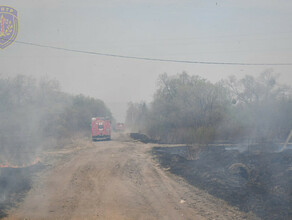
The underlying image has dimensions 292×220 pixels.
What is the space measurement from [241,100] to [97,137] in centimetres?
2112

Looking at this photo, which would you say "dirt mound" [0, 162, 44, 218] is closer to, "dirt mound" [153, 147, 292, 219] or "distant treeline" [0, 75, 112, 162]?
"distant treeline" [0, 75, 112, 162]

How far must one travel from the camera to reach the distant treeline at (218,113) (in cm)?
1938

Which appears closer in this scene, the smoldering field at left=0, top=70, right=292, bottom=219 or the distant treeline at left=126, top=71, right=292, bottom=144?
the smoldering field at left=0, top=70, right=292, bottom=219

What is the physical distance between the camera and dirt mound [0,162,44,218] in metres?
9.04

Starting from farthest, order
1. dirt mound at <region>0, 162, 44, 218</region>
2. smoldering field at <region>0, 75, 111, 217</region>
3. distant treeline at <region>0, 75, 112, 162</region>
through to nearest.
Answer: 1. distant treeline at <region>0, 75, 112, 162</region>
2. smoldering field at <region>0, 75, 111, 217</region>
3. dirt mound at <region>0, 162, 44, 218</region>

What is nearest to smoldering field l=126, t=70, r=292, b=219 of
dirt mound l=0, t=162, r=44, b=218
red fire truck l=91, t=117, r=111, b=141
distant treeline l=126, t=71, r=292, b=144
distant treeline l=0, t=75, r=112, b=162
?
distant treeline l=126, t=71, r=292, b=144

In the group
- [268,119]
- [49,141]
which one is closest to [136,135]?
[49,141]

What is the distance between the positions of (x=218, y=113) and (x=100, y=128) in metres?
17.5

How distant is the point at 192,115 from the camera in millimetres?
19406

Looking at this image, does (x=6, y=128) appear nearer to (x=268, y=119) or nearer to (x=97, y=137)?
(x=97, y=137)

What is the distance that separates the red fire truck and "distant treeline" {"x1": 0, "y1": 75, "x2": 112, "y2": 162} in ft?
9.00

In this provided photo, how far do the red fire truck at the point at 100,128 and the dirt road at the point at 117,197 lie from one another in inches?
760

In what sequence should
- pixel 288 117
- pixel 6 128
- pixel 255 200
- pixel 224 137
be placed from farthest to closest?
pixel 288 117 → pixel 224 137 → pixel 6 128 → pixel 255 200

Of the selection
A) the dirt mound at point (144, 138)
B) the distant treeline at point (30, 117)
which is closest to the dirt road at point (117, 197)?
the distant treeline at point (30, 117)
